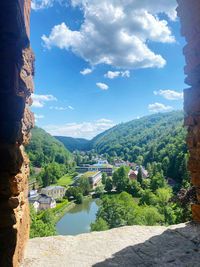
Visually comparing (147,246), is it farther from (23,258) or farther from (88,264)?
(23,258)

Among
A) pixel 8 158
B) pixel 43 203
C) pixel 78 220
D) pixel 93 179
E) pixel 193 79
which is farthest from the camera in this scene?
pixel 93 179

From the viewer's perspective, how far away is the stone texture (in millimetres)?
4023

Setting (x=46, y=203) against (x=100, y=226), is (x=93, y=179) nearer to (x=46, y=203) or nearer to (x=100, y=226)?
(x=46, y=203)

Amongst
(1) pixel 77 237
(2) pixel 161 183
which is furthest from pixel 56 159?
(1) pixel 77 237

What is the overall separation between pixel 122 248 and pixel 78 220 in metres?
29.3

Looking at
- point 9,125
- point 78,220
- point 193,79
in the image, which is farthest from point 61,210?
point 9,125

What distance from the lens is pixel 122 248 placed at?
4.64 m

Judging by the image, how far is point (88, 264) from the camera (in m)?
3.99

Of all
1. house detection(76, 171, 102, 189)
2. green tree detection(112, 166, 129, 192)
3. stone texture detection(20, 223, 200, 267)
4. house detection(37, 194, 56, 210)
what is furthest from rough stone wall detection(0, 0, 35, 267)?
house detection(76, 171, 102, 189)

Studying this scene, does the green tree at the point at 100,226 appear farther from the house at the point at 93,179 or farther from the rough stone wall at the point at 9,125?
the house at the point at 93,179

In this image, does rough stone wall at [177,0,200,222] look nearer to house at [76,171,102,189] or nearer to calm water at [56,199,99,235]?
calm water at [56,199,99,235]

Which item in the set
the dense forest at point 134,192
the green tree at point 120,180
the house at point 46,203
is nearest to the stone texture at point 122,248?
the dense forest at point 134,192

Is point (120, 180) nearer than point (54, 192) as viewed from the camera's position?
Yes

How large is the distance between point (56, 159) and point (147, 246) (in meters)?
125
